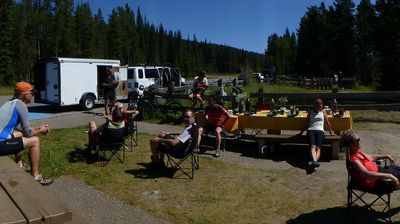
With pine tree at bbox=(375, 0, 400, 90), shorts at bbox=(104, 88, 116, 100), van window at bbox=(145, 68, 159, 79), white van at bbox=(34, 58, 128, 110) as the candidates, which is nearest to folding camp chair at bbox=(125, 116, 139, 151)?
shorts at bbox=(104, 88, 116, 100)

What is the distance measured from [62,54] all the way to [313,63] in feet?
103

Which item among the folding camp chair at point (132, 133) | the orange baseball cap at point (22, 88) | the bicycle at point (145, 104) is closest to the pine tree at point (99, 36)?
the bicycle at point (145, 104)

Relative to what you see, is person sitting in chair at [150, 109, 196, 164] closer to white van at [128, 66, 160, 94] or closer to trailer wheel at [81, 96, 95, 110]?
trailer wheel at [81, 96, 95, 110]

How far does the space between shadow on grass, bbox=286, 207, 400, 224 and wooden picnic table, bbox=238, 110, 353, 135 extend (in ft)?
12.4

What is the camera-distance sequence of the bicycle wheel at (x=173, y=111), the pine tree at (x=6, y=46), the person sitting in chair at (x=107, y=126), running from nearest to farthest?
the person sitting in chair at (x=107, y=126) → the bicycle wheel at (x=173, y=111) → the pine tree at (x=6, y=46)

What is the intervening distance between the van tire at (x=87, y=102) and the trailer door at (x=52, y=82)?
1.07 m

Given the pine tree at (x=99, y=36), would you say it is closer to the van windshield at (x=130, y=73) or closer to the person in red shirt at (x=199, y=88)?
the van windshield at (x=130, y=73)

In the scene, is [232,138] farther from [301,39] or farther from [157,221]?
[301,39]

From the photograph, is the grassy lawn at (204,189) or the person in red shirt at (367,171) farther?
the grassy lawn at (204,189)

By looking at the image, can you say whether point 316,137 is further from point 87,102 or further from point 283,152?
point 87,102

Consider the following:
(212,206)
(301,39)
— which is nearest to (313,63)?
(301,39)

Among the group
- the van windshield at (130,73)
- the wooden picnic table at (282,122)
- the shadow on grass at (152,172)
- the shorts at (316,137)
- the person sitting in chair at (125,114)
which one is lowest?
the shadow on grass at (152,172)

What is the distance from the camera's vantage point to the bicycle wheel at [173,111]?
15659 millimetres

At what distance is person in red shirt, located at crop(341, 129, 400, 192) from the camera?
19.2 feet
